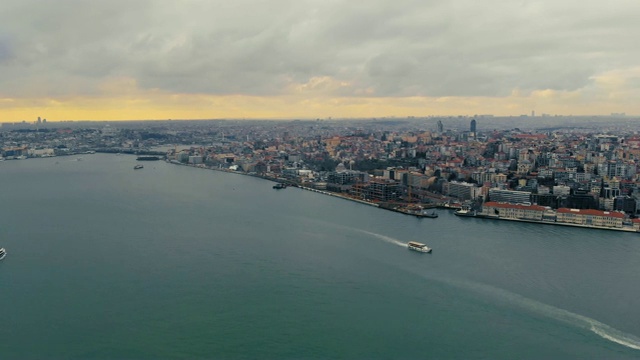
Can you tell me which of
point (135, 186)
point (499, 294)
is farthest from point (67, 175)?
point (499, 294)

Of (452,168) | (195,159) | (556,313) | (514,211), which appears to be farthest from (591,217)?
(195,159)

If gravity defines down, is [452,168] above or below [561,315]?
above

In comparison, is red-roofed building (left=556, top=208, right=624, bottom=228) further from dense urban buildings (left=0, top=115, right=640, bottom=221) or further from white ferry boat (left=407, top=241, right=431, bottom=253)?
white ferry boat (left=407, top=241, right=431, bottom=253)

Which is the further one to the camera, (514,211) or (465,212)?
(465,212)

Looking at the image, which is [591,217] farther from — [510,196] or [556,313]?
[556,313]

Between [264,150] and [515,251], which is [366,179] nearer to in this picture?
[515,251]

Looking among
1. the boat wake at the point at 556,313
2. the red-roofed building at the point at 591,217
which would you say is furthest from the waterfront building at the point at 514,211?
the boat wake at the point at 556,313

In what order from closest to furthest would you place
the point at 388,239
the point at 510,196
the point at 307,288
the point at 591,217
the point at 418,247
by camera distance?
the point at 307,288
the point at 418,247
the point at 388,239
the point at 591,217
the point at 510,196

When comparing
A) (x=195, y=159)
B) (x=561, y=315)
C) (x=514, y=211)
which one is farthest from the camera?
(x=195, y=159)
